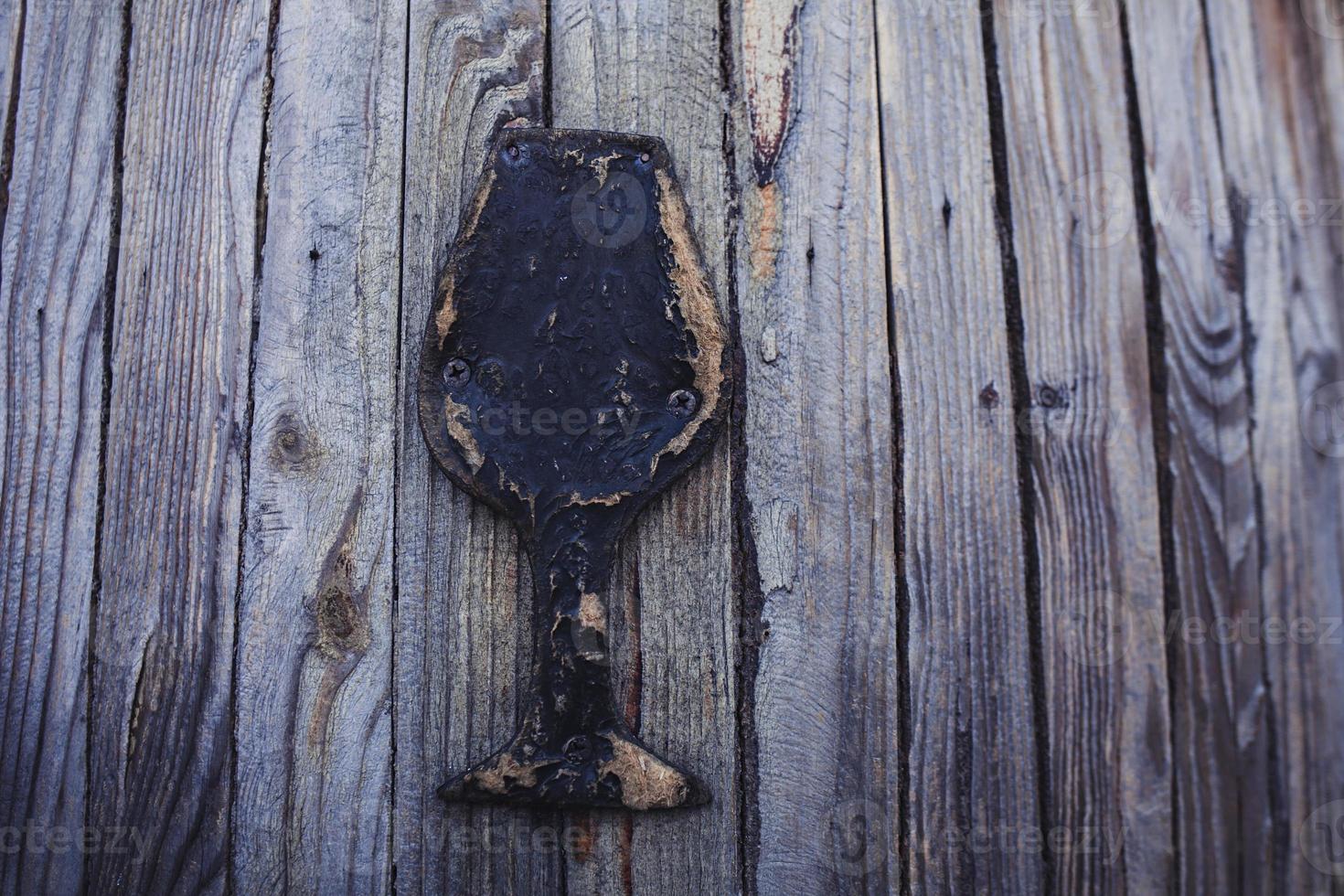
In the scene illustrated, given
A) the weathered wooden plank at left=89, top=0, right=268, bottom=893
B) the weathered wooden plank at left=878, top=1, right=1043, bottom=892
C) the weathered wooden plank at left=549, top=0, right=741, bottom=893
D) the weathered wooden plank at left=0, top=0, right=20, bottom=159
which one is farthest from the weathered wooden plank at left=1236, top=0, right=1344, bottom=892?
the weathered wooden plank at left=0, top=0, right=20, bottom=159

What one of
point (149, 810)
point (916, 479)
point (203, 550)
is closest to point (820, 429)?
point (916, 479)

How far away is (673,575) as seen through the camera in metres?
1.11

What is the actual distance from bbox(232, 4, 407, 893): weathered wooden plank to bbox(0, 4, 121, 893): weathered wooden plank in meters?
0.23

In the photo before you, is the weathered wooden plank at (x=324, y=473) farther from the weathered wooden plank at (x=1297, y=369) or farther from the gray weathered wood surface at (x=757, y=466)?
the weathered wooden plank at (x=1297, y=369)

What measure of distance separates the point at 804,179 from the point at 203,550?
95cm

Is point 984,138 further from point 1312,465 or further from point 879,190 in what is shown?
point 1312,465

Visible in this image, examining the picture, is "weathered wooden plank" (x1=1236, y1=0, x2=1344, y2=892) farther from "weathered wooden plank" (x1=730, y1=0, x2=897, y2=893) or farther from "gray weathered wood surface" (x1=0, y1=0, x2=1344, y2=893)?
"weathered wooden plank" (x1=730, y1=0, x2=897, y2=893)

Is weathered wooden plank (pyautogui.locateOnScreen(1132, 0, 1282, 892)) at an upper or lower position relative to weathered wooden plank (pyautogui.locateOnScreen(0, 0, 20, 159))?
lower

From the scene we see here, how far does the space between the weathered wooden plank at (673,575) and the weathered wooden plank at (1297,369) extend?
675 millimetres

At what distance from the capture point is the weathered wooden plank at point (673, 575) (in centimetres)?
109

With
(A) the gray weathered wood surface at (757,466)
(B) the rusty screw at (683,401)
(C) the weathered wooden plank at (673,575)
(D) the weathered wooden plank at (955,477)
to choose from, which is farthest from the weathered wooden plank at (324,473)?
(D) the weathered wooden plank at (955,477)

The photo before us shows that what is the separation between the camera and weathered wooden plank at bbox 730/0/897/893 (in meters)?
1.09

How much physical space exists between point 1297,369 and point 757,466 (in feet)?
2.28

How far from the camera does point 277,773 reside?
3.66ft
